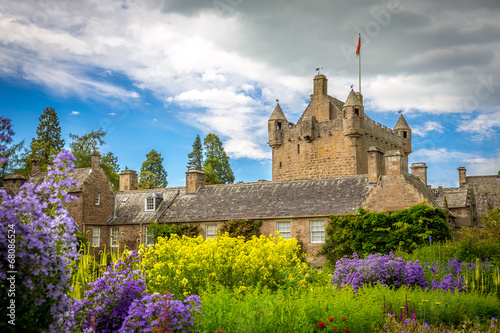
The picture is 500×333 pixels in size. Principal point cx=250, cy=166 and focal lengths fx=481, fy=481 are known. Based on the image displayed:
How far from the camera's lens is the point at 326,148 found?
4094 cm

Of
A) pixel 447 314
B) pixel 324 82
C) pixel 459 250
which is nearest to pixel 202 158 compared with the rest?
pixel 324 82

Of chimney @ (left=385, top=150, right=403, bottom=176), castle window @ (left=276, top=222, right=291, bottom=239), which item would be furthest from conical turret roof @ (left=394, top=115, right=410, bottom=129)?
castle window @ (left=276, top=222, right=291, bottom=239)

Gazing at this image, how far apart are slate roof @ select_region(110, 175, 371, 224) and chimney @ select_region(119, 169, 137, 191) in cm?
526

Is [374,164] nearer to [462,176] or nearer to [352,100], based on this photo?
[352,100]

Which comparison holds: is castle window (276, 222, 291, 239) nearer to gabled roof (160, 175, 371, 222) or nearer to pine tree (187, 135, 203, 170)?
gabled roof (160, 175, 371, 222)

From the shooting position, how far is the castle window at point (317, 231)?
2672cm

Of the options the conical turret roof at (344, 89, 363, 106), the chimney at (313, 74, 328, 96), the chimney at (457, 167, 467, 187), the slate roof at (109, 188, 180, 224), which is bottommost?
the slate roof at (109, 188, 180, 224)

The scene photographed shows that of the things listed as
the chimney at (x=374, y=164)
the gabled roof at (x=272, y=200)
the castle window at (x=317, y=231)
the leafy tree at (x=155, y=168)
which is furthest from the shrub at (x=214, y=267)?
the leafy tree at (x=155, y=168)

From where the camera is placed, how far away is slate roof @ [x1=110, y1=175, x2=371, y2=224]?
27453mm

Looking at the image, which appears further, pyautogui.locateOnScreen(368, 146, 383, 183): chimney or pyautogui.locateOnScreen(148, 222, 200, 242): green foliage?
pyautogui.locateOnScreen(148, 222, 200, 242): green foliage

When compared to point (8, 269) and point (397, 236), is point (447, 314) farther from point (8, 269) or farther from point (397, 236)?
point (397, 236)

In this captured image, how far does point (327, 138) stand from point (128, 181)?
1719 centimetres

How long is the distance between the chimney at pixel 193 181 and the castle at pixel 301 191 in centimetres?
8

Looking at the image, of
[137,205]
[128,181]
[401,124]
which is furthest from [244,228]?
[401,124]
